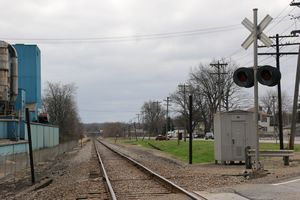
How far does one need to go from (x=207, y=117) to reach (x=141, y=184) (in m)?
102

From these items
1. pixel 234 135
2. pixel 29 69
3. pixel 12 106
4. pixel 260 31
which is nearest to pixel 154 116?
pixel 29 69

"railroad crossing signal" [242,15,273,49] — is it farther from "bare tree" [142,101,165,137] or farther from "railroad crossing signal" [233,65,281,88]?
"bare tree" [142,101,165,137]

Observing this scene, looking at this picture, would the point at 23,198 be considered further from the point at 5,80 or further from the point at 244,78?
the point at 5,80

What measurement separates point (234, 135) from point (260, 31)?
10.6 meters

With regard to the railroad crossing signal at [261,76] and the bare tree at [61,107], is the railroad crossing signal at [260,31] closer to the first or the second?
the railroad crossing signal at [261,76]

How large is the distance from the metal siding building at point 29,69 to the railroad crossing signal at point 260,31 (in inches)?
1614

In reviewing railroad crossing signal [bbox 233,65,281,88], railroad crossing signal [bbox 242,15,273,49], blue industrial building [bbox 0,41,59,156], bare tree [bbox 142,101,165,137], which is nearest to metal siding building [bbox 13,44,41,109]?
blue industrial building [bbox 0,41,59,156]

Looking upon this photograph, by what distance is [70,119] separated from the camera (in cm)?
13138

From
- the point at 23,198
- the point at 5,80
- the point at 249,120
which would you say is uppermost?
the point at 5,80

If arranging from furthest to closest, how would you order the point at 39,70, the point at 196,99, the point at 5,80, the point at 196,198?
1. the point at 196,99
2. the point at 39,70
3. the point at 5,80
4. the point at 196,198

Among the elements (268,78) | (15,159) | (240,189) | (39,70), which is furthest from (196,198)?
(39,70)

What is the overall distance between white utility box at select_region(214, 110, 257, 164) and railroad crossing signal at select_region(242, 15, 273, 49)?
9.86 m

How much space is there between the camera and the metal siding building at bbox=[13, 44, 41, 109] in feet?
184

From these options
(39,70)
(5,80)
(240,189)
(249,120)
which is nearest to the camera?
(240,189)
